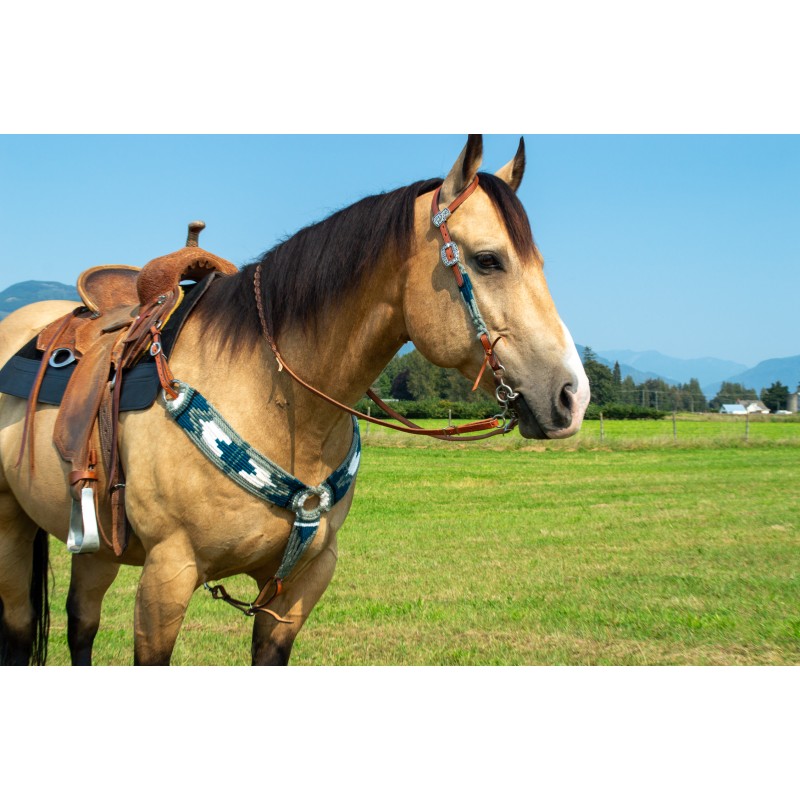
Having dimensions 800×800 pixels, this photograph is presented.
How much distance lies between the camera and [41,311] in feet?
13.1

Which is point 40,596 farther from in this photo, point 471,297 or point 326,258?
point 471,297

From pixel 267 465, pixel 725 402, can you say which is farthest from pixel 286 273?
pixel 725 402

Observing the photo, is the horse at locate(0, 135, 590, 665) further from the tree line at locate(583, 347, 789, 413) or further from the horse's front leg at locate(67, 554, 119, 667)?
the tree line at locate(583, 347, 789, 413)

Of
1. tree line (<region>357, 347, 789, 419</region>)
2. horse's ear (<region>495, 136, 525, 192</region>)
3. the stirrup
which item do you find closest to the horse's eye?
horse's ear (<region>495, 136, 525, 192</region>)

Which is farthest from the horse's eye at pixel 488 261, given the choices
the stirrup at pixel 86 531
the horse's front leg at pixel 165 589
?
the stirrup at pixel 86 531

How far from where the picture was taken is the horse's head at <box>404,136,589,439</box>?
231 centimetres

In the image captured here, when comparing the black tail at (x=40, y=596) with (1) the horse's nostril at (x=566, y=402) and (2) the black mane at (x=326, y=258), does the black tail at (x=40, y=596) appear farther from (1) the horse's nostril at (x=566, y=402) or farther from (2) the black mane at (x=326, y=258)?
(1) the horse's nostril at (x=566, y=402)

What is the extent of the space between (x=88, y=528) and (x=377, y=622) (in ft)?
10.5

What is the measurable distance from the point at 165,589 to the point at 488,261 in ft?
5.27

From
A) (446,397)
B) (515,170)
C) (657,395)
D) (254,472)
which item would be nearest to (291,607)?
(254,472)

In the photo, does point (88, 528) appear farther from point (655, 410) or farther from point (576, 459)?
point (655, 410)

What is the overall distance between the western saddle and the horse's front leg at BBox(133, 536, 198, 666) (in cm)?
29

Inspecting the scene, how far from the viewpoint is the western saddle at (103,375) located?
9.38 ft

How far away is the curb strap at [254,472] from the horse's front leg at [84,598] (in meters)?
1.50
